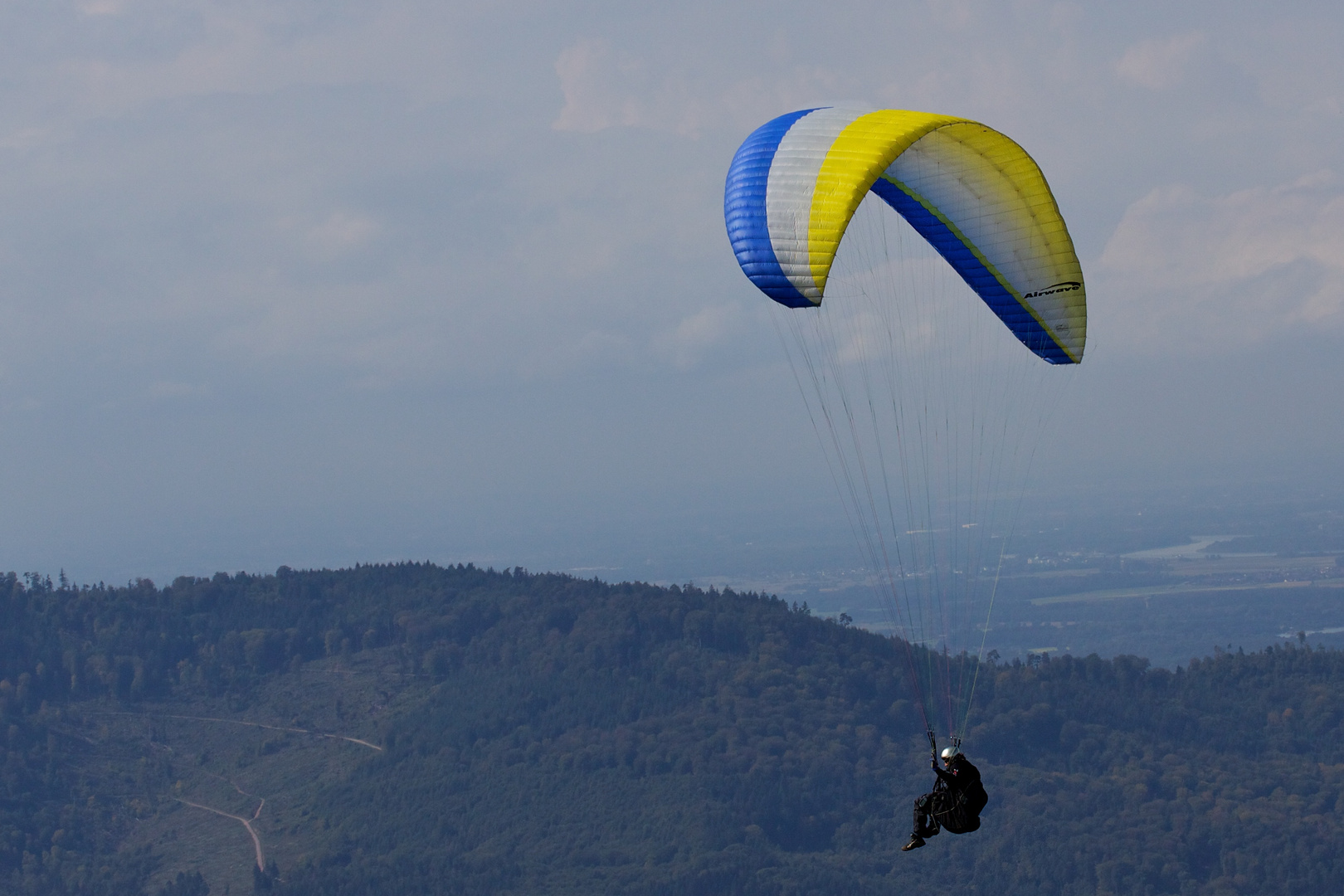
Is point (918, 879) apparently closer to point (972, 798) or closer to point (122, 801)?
point (122, 801)

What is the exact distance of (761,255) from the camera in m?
31.0

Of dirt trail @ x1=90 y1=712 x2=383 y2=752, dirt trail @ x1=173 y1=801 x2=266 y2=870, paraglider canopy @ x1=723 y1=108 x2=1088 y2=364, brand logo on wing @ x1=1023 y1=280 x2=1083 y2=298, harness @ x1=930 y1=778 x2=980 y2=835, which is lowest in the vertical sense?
dirt trail @ x1=173 y1=801 x2=266 y2=870

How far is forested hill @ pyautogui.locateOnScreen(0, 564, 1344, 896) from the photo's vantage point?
141 metres

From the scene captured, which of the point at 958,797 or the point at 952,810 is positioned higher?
the point at 958,797

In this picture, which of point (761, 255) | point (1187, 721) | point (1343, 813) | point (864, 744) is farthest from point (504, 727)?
point (761, 255)

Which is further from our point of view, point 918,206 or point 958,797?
point 918,206

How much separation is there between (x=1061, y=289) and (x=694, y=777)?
5294 inches

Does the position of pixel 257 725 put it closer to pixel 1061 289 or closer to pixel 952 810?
pixel 1061 289

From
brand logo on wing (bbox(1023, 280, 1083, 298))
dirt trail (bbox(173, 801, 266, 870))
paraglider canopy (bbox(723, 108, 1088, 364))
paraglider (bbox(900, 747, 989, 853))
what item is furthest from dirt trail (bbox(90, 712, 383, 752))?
paraglider (bbox(900, 747, 989, 853))

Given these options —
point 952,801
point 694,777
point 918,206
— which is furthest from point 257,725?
point 952,801

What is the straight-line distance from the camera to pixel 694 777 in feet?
534

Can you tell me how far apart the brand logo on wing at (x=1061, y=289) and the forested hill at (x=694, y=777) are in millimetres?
107840

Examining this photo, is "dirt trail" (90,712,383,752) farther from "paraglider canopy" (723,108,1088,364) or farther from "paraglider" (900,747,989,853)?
"paraglider" (900,747,989,853)

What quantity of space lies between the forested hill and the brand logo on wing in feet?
354
